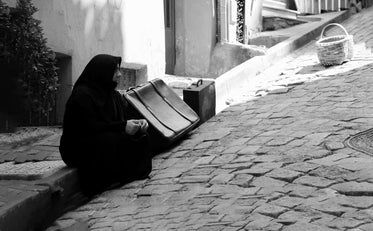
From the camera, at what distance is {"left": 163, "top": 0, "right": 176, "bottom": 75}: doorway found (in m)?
13.6

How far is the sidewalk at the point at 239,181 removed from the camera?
17.9 feet

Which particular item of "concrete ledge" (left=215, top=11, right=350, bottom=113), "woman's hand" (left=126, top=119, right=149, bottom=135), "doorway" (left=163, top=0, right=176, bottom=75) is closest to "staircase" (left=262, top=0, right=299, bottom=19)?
"concrete ledge" (left=215, top=11, right=350, bottom=113)

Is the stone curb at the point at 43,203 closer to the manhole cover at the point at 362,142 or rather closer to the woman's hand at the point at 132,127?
the woman's hand at the point at 132,127

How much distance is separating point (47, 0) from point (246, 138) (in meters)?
3.15

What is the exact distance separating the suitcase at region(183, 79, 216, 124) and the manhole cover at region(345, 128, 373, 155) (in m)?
2.27

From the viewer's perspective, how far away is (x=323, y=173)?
6.21m

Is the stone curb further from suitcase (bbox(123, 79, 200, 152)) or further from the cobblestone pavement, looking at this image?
suitcase (bbox(123, 79, 200, 152))

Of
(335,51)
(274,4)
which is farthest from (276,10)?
(335,51)

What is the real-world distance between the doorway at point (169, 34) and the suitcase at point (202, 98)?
4461 mm

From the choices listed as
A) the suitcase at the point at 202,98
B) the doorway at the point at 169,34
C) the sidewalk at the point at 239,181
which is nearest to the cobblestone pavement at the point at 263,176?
the sidewalk at the point at 239,181

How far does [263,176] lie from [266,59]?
619 cm

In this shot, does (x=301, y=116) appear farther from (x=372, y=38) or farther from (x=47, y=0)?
(x=372, y=38)

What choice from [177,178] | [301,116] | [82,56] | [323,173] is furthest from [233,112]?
[323,173]

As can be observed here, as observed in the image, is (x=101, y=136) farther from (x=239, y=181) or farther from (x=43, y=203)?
(x=239, y=181)
